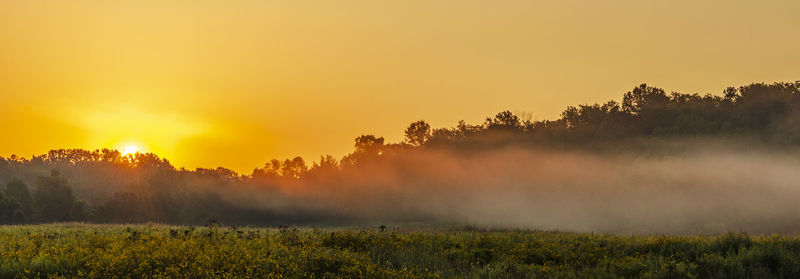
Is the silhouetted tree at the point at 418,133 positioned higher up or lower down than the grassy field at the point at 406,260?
higher up

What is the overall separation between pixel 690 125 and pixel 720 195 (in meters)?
9.38

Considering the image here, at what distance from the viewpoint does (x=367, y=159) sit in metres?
110

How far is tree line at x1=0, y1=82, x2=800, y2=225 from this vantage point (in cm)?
6112

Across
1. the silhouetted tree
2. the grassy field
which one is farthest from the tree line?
the grassy field

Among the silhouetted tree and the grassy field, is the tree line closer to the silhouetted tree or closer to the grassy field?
the silhouetted tree

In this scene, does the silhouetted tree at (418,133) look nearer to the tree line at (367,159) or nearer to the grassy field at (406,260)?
the tree line at (367,159)

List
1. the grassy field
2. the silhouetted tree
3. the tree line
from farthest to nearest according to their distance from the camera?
the silhouetted tree < the tree line < the grassy field

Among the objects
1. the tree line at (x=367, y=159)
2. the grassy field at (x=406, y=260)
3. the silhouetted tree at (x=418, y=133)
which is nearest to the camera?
the grassy field at (x=406, y=260)

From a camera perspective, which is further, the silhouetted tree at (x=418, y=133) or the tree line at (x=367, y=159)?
the silhouetted tree at (x=418, y=133)

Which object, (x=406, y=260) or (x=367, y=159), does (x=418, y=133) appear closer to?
(x=367, y=159)

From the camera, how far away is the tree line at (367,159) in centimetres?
6112

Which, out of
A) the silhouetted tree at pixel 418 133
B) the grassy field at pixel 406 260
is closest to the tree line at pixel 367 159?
the silhouetted tree at pixel 418 133

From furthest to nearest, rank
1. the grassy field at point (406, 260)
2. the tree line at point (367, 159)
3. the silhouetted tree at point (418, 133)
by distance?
1. the silhouetted tree at point (418, 133)
2. the tree line at point (367, 159)
3. the grassy field at point (406, 260)

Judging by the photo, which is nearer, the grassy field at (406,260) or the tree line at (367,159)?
the grassy field at (406,260)
